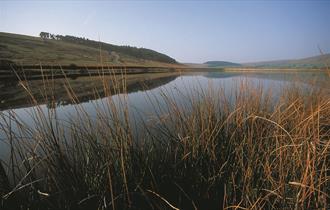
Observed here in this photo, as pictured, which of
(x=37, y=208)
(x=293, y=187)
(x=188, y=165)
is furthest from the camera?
(x=188, y=165)

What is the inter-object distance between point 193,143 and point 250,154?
628 millimetres

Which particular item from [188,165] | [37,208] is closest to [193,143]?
[188,165]

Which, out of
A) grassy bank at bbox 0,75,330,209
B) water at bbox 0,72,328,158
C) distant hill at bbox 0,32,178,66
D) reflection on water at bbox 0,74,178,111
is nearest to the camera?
grassy bank at bbox 0,75,330,209

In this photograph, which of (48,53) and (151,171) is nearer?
(151,171)

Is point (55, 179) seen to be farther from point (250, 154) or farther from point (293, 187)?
point (293, 187)

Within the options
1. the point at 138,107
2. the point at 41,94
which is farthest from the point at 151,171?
the point at 41,94

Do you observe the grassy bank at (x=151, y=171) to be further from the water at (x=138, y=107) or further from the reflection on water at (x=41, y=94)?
the reflection on water at (x=41, y=94)

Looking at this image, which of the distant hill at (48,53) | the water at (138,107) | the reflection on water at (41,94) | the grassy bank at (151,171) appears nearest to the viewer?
the grassy bank at (151,171)

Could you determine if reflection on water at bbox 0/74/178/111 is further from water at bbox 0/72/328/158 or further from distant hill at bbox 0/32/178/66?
distant hill at bbox 0/32/178/66

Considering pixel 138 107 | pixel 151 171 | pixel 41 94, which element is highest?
pixel 41 94

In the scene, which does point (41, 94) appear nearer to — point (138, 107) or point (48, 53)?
point (138, 107)

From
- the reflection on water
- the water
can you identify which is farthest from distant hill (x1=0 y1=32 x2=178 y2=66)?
the reflection on water

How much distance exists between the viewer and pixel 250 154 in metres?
2.45

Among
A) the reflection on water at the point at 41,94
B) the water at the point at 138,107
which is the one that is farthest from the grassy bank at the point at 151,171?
the reflection on water at the point at 41,94
